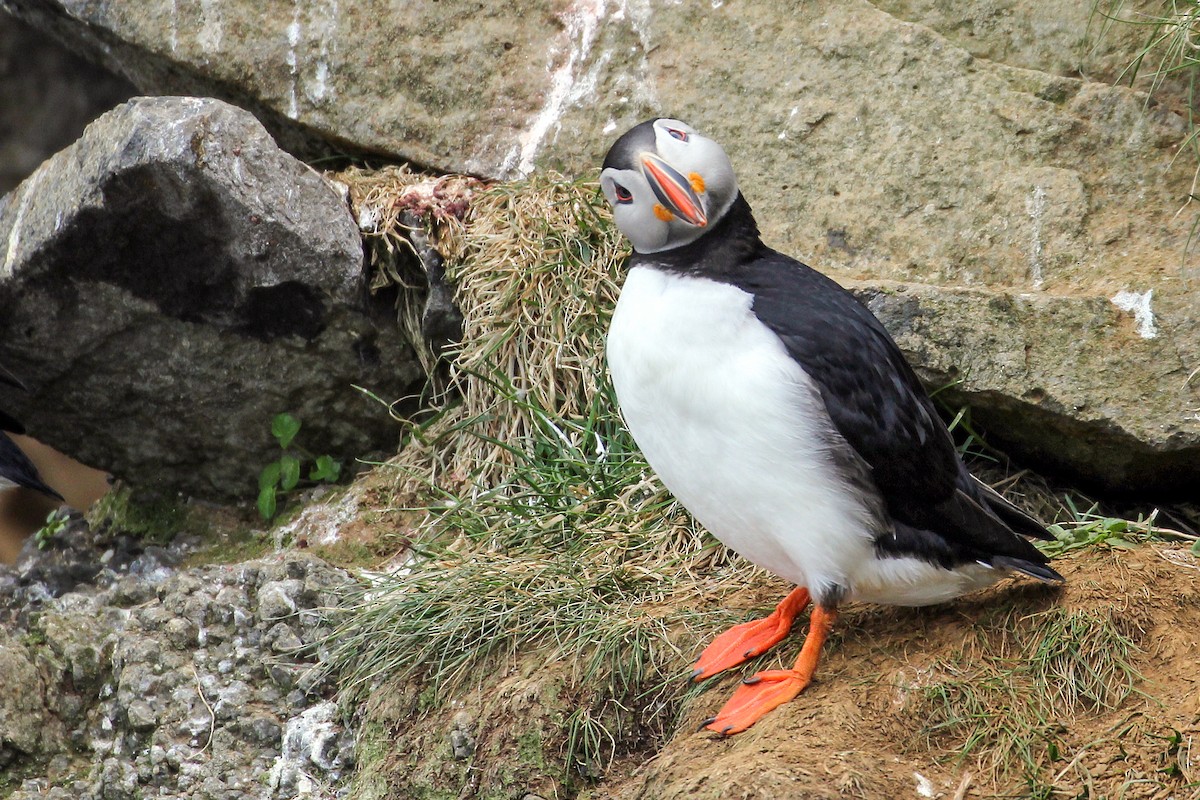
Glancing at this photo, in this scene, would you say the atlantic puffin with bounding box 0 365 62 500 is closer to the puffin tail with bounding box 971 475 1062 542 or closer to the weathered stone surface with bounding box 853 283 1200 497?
the weathered stone surface with bounding box 853 283 1200 497

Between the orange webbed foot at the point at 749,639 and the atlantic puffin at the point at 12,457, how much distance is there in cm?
293

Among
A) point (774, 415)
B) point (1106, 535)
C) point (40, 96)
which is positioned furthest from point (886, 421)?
point (40, 96)

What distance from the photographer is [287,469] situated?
526 centimetres

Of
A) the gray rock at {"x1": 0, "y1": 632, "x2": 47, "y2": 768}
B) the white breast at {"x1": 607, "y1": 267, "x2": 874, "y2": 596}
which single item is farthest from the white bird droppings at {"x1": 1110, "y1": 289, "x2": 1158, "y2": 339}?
the gray rock at {"x1": 0, "y1": 632, "x2": 47, "y2": 768}

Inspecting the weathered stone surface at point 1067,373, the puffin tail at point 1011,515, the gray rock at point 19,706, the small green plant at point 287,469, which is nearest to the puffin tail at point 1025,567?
the puffin tail at point 1011,515

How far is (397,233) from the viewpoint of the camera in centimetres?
512

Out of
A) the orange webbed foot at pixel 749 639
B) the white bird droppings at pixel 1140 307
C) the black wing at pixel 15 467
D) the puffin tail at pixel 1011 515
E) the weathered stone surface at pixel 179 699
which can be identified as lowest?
the weathered stone surface at pixel 179 699

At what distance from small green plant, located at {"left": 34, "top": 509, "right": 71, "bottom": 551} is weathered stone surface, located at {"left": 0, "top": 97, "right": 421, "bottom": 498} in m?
0.38

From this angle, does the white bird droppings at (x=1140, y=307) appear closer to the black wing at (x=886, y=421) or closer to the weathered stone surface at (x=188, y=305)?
the black wing at (x=886, y=421)

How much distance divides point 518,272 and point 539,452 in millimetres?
729

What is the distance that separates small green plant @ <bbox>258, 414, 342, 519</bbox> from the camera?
5.14 m

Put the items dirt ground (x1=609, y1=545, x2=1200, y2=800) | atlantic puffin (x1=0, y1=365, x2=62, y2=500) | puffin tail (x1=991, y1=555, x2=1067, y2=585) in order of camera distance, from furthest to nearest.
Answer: atlantic puffin (x1=0, y1=365, x2=62, y2=500) → puffin tail (x1=991, y1=555, x2=1067, y2=585) → dirt ground (x1=609, y1=545, x2=1200, y2=800)

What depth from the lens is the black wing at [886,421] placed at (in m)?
3.16

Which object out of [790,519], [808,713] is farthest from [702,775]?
[790,519]
